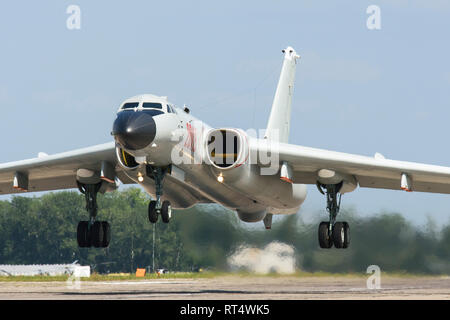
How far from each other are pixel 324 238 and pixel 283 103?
581cm

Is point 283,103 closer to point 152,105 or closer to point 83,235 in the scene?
point 83,235

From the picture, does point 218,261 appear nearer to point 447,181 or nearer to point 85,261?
point 447,181

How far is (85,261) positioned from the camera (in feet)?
149

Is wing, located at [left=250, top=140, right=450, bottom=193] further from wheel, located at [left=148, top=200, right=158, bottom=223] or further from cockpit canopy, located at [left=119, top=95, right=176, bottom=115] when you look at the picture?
cockpit canopy, located at [left=119, top=95, right=176, bottom=115]

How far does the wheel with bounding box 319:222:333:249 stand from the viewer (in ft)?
76.5

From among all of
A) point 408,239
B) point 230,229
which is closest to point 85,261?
point 230,229

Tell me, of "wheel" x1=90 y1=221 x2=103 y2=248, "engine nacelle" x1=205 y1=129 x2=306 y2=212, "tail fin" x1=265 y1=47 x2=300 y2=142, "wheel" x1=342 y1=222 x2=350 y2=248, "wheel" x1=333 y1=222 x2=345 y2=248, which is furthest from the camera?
"tail fin" x1=265 y1=47 x2=300 y2=142

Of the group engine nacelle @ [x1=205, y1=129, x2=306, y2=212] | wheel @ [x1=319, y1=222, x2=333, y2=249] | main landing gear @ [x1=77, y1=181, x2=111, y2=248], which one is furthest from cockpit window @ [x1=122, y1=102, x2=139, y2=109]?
wheel @ [x1=319, y1=222, x2=333, y2=249]

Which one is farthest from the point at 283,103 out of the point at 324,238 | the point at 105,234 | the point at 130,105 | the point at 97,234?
the point at 130,105

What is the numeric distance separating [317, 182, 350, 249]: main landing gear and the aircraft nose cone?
6.86m

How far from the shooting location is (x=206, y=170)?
20.0m

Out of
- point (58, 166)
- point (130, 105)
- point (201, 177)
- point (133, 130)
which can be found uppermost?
point (130, 105)

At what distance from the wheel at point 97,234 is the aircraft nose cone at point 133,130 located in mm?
6550

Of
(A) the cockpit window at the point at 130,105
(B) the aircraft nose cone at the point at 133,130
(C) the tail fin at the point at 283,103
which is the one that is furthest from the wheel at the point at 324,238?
(A) the cockpit window at the point at 130,105
